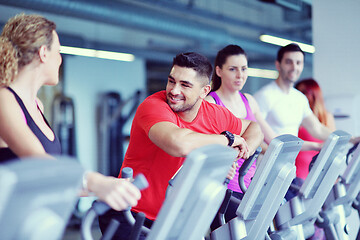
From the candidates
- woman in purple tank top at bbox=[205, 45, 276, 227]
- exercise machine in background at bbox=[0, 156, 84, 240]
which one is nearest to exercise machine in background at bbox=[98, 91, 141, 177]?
Result: woman in purple tank top at bbox=[205, 45, 276, 227]

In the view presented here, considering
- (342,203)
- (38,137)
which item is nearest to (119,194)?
(38,137)

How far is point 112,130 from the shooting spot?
916 cm

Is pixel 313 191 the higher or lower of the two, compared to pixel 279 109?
lower

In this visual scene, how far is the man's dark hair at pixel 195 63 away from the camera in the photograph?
2.23 metres

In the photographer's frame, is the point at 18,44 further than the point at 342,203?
No

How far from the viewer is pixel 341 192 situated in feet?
11.1

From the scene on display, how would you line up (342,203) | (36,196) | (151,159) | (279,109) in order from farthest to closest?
(279,109) < (342,203) < (151,159) < (36,196)

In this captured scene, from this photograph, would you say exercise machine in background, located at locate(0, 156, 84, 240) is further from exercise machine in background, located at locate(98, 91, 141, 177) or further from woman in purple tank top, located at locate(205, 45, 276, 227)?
exercise machine in background, located at locate(98, 91, 141, 177)

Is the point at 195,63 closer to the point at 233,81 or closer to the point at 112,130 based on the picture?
the point at 233,81

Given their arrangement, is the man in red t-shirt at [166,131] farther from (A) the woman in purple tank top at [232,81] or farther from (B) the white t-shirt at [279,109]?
(B) the white t-shirt at [279,109]

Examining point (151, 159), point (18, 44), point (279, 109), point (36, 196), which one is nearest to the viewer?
point (36, 196)

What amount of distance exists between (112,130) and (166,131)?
7.36 m

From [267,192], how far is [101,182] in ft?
3.15

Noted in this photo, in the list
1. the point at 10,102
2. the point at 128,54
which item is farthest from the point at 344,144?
the point at 128,54
